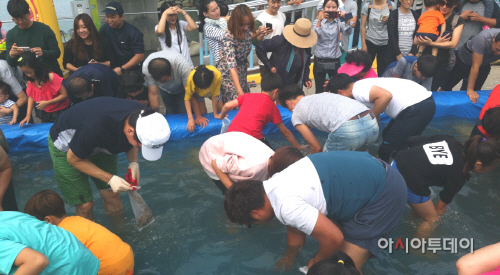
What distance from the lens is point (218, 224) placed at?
11.3ft

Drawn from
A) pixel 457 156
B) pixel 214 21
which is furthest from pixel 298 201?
pixel 214 21

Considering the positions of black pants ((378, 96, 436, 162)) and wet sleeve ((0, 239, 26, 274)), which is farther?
black pants ((378, 96, 436, 162))

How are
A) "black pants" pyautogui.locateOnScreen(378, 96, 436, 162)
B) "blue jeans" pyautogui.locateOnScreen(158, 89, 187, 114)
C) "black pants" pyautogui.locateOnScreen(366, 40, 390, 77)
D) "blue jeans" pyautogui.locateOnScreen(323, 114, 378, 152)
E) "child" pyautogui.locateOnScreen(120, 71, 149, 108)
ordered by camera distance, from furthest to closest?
"black pants" pyautogui.locateOnScreen(366, 40, 390, 77)
"blue jeans" pyautogui.locateOnScreen(158, 89, 187, 114)
"child" pyautogui.locateOnScreen(120, 71, 149, 108)
"black pants" pyautogui.locateOnScreen(378, 96, 436, 162)
"blue jeans" pyautogui.locateOnScreen(323, 114, 378, 152)

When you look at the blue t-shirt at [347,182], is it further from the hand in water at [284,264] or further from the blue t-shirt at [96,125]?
the blue t-shirt at [96,125]

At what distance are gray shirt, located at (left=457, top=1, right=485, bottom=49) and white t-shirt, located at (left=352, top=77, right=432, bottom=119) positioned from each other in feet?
8.41

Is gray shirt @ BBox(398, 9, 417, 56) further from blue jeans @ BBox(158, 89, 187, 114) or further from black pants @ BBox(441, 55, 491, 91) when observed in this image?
blue jeans @ BBox(158, 89, 187, 114)

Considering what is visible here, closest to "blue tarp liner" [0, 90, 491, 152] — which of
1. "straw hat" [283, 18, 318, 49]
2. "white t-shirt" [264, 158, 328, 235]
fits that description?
"straw hat" [283, 18, 318, 49]

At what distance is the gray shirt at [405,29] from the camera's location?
5.39 metres

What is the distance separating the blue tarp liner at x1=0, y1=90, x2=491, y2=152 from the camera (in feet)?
15.3

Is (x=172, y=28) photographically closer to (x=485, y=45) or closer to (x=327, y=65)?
(x=327, y=65)

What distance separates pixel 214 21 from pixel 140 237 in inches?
117

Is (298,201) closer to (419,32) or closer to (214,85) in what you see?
(214,85)

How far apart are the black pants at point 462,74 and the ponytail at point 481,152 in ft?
10.7

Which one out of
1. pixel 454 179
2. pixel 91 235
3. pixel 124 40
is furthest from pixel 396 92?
pixel 124 40
